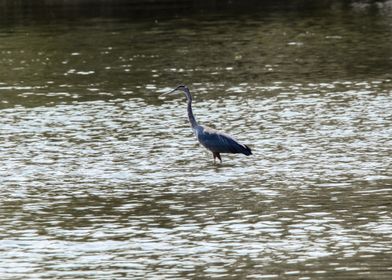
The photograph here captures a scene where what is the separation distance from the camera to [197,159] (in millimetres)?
28547

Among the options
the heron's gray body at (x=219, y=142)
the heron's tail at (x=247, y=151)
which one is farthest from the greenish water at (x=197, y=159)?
the heron's gray body at (x=219, y=142)

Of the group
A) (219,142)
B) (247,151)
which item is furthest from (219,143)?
(247,151)

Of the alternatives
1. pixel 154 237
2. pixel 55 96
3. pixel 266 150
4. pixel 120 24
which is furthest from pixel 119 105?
pixel 120 24

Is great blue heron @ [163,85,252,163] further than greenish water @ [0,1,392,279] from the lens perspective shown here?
Yes

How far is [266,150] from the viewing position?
28859mm

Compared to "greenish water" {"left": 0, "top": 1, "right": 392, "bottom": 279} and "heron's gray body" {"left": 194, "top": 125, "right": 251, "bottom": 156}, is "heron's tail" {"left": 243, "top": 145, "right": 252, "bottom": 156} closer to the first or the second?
"heron's gray body" {"left": 194, "top": 125, "right": 251, "bottom": 156}

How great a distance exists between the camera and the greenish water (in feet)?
63.0

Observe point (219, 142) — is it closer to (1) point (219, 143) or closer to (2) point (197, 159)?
(1) point (219, 143)

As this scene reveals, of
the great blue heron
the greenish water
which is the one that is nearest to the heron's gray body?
the great blue heron

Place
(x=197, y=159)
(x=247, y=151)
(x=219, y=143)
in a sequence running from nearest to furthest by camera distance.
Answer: (x=247, y=151)
(x=219, y=143)
(x=197, y=159)

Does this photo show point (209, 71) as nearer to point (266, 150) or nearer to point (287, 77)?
point (287, 77)

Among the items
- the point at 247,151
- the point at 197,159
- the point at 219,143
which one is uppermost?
the point at 219,143

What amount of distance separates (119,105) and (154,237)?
57.6 feet

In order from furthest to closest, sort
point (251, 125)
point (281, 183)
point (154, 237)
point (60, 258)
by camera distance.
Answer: point (251, 125) → point (281, 183) → point (154, 237) → point (60, 258)
